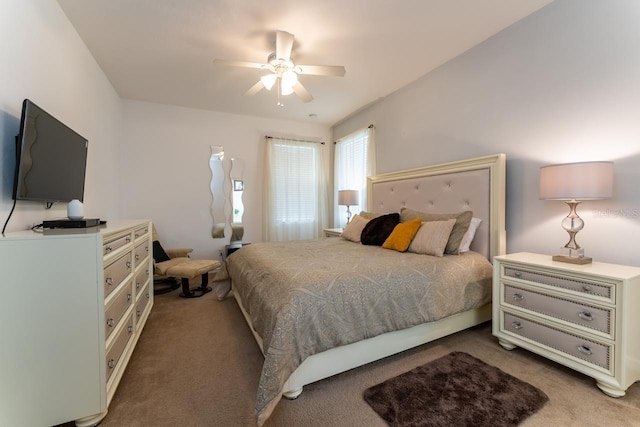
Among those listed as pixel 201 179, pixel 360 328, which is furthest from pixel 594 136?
pixel 201 179

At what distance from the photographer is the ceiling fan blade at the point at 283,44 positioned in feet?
6.91

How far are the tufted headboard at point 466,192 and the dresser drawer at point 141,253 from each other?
2760mm

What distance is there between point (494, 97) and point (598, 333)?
199 centimetres

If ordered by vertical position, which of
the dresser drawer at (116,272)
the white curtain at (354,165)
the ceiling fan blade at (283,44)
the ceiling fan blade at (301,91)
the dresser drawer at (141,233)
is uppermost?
the ceiling fan blade at (283,44)

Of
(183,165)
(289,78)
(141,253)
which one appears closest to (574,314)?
(289,78)

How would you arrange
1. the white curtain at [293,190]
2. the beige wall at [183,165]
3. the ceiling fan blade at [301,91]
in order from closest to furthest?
the ceiling fan blade at [301,91], the beige wall at [183,165], the white curtain at [293,190]

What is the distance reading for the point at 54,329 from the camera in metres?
1.19

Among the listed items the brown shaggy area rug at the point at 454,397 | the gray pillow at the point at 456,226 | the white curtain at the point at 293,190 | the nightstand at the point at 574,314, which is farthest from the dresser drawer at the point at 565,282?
the white curtain at the point at 293,190

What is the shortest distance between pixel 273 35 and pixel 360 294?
233 centimetres

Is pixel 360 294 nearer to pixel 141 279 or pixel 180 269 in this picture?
pixel 141 279

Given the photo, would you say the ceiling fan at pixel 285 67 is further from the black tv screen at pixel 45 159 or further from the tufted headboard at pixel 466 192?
the tufted headboard at pixel 466 192

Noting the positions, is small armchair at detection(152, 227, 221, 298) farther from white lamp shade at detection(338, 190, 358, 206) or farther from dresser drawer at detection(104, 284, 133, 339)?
white lamp shade at detection(338, 190, 358, 206)

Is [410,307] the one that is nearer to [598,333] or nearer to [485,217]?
[598,333]

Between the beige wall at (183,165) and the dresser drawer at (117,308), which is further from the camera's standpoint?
the beige wall at (183,165)
